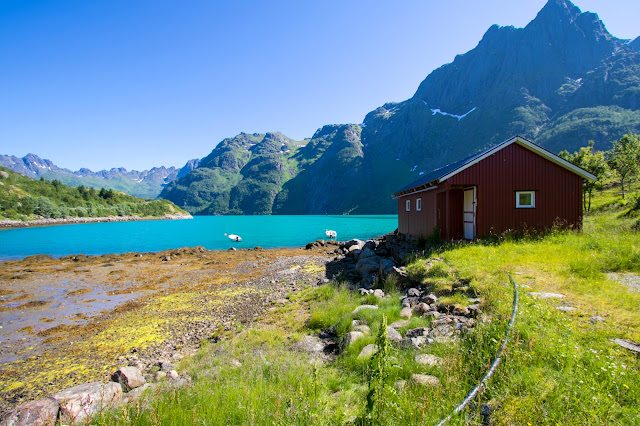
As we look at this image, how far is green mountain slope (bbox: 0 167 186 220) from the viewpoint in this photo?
3634 inches

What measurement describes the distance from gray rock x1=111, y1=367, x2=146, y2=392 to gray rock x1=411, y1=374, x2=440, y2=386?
227 inches

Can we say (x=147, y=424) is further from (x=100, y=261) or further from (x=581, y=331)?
(x=100, y=261)

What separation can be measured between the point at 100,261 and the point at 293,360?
29480 millimetres

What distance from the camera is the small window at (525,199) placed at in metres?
16.8

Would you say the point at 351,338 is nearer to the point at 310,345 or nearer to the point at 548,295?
the point at 310,345

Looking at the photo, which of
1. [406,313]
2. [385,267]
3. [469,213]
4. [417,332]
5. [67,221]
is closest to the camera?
[417,332]

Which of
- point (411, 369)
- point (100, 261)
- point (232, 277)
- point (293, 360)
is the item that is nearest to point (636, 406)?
point (411, 369)

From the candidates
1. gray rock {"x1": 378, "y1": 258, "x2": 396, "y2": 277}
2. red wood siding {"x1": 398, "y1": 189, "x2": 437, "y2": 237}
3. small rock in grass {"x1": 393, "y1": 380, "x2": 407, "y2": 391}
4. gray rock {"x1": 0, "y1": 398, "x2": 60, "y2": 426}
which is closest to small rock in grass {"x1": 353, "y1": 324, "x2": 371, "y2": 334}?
small rock in grass {"x1": 393, "y1": 380, "x2": 407, "y2": 391}

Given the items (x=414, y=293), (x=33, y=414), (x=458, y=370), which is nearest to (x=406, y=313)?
(x=414, y=293)

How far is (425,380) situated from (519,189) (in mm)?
15974

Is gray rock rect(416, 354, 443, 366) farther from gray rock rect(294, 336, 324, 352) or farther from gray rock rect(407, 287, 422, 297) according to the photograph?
gray rock rect(407, 287, 422, 297)

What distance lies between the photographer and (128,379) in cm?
644

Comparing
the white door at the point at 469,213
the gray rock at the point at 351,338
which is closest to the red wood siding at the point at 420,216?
the white door at the point at 469,213

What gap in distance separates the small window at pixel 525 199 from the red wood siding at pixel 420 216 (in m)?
4.41
